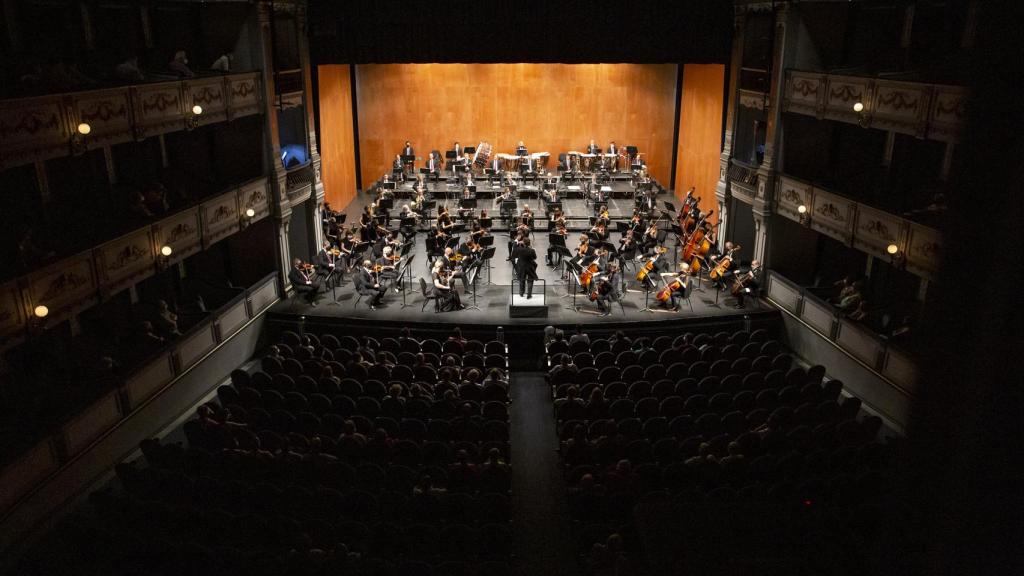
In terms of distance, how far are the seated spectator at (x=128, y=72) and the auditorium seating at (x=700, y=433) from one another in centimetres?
889

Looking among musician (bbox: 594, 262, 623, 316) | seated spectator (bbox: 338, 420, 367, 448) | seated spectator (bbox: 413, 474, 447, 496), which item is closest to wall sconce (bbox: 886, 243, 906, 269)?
musician (bbox: 594, 262, 623, 316)

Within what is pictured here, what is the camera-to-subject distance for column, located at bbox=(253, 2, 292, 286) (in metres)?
15.8

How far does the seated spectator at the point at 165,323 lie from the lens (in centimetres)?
1312

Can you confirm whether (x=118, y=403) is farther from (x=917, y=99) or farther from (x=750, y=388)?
(x=917, y=99)

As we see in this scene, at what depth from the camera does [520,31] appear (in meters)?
19.1

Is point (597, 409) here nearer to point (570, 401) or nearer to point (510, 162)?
point (570, 401)

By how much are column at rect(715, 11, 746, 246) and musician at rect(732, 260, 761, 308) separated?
9.79 feet

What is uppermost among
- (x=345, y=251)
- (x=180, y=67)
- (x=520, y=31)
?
(x=520, y=31)

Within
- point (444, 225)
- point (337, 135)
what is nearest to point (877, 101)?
point (444, 225)

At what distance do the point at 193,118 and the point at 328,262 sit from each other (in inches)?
169

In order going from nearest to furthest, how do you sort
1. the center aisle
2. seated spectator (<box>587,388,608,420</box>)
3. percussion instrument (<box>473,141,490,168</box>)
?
the center aisle
seated spectator (<box>587,388,608,420</box>)
percussion instrument (<box>473,141,490,168</box>)

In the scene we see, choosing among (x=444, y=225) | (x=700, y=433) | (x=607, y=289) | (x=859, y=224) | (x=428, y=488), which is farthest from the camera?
(x=444, y=225)

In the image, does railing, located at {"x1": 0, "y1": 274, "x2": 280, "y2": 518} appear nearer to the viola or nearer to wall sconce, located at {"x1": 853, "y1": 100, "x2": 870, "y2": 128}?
the viola

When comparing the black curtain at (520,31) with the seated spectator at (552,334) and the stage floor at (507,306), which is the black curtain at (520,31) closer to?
the stage floor at (507,306)
